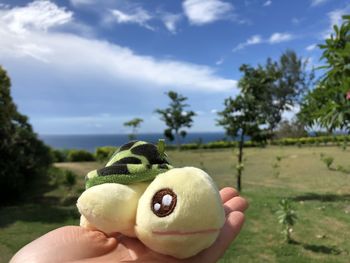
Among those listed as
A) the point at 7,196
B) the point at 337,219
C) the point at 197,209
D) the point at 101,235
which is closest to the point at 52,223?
the point at 7,196

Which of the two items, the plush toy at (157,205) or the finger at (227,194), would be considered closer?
the plush toy at (157,205)

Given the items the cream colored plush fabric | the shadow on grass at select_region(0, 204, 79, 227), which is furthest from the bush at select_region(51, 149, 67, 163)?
the cream colored plush fabric

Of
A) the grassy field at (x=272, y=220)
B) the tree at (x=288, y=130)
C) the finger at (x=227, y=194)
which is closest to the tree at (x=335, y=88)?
the grassy field at (x=272, y=220)

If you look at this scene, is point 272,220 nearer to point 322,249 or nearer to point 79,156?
point 322,249

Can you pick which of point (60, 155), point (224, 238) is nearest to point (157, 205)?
point (224, 238)

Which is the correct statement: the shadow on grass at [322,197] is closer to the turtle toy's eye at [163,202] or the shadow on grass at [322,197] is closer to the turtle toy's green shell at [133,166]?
the turtle toy's green shell at [133,166]
